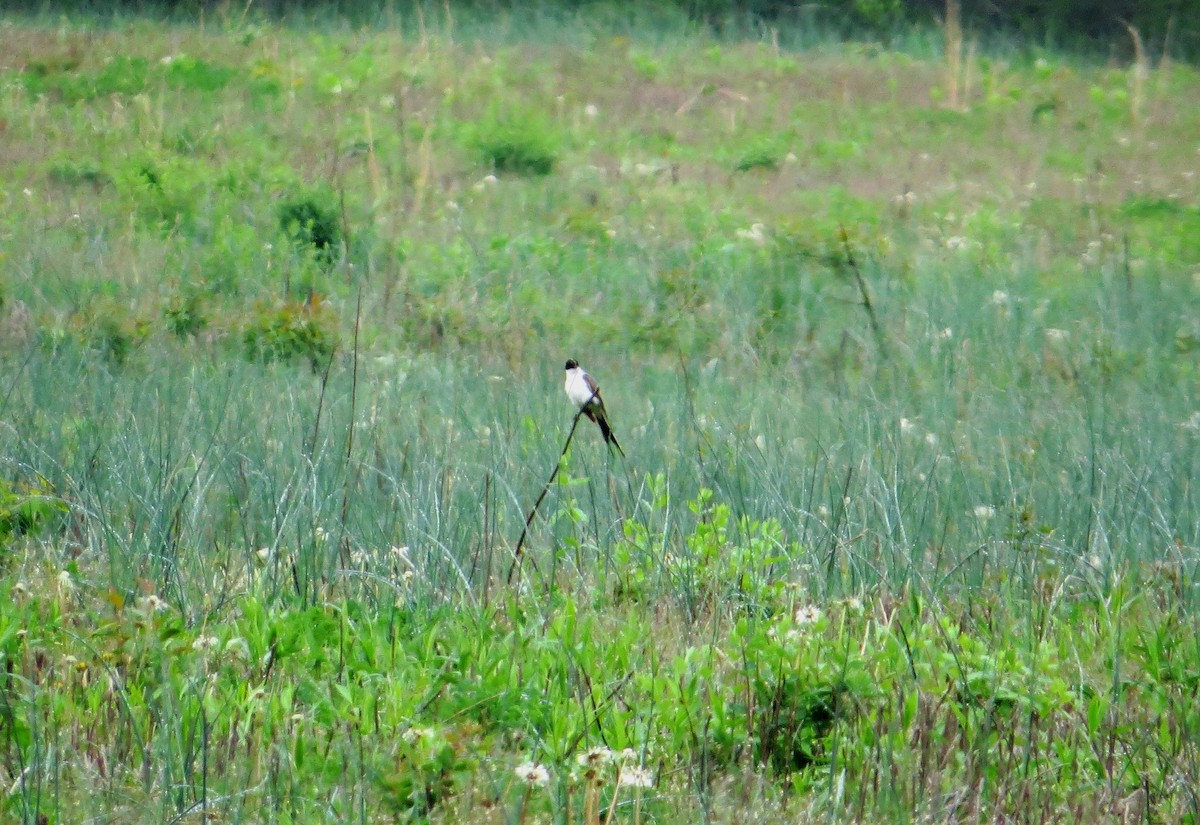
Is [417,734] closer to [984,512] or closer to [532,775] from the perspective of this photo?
[532,775]

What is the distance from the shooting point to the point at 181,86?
12844mm

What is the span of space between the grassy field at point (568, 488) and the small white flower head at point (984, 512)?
0.02 metres

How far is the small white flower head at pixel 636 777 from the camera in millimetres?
1920

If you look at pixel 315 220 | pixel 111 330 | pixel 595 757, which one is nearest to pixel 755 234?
pixel 315 220

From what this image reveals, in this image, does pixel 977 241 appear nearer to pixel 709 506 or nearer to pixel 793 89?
pixel 793 89

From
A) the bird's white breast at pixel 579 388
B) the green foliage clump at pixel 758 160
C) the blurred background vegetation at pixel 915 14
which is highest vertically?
the blurred background vegetation at pixel 915 14

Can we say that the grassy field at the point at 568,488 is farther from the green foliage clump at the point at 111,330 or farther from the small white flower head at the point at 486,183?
the small white flower head at the point at 486,183

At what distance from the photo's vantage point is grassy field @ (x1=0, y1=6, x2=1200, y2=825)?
2174mm

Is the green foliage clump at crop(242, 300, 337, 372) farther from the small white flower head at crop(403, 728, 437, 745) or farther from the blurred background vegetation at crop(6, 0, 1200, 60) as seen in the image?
the blurred background vegetation at crop(6, 0, 1200, 60)

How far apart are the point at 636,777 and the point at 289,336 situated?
5502 millimetres

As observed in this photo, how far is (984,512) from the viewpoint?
3.76 meters

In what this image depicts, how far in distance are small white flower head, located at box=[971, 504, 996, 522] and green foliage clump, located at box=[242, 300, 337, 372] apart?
13.3 feet

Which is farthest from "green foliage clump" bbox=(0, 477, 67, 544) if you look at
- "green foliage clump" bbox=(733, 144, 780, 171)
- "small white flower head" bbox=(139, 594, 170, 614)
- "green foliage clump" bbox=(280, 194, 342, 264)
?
"green foliage clump" bbox=(733, 144, 780, 171)

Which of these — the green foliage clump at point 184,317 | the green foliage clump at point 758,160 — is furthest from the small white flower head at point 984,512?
the green foliage clump at point 758,160
